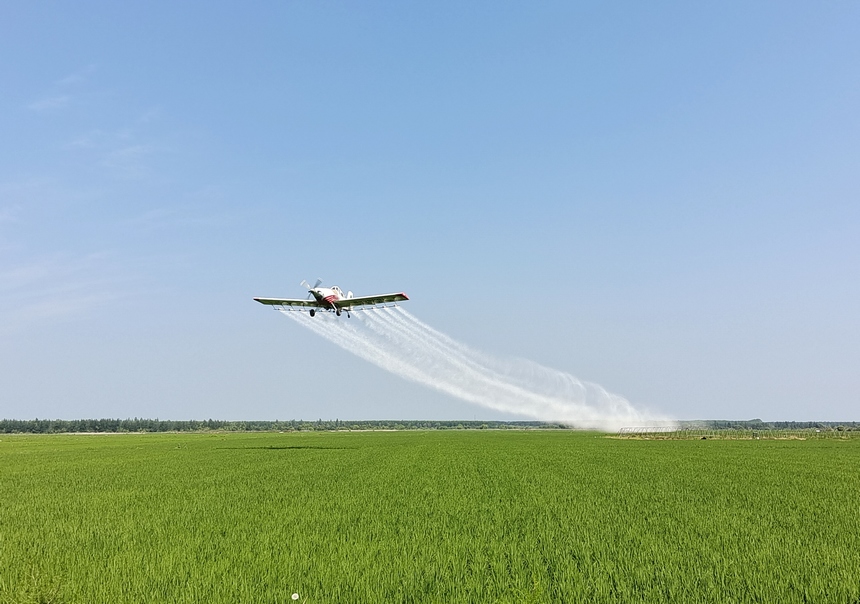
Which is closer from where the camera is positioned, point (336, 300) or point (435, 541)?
point (435, 541)

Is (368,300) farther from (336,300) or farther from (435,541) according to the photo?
(435,541)

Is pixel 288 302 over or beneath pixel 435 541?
over

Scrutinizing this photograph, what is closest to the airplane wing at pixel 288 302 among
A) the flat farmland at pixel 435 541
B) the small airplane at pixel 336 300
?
the small airplane at pixel 336 300

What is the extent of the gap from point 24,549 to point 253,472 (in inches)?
703

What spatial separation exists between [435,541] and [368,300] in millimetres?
29920

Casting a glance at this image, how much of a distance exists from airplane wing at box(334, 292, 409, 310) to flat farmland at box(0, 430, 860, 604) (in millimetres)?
18586

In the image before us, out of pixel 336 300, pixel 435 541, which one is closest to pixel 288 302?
pixel 336 300

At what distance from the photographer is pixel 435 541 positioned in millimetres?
11836

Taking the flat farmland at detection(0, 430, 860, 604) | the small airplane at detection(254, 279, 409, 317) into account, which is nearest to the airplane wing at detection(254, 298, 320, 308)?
the small airplane at detection(254, 279, 409, 317)

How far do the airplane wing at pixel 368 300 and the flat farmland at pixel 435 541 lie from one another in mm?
18586

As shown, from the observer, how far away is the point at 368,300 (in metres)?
41.0

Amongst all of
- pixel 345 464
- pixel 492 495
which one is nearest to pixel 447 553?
pixel 492 495

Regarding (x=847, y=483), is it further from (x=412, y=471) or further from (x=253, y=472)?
(x=253, y=472)

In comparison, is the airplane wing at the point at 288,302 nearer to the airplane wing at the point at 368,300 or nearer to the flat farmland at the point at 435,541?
the airplane wing at the point at 368,300
